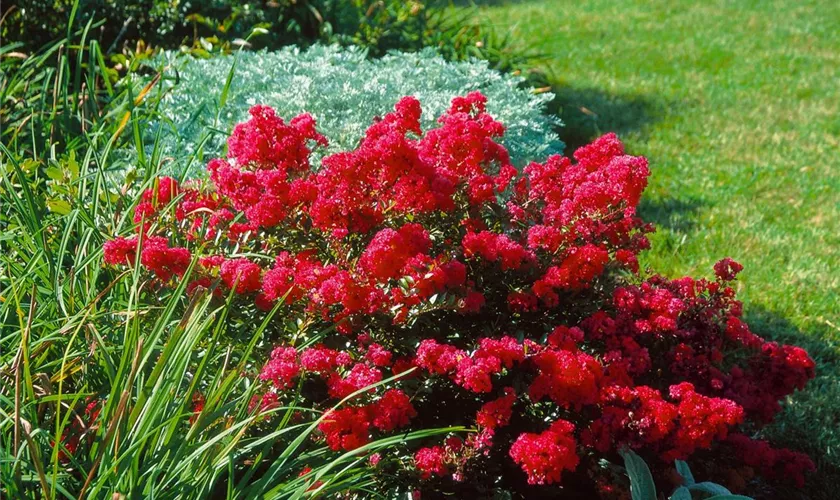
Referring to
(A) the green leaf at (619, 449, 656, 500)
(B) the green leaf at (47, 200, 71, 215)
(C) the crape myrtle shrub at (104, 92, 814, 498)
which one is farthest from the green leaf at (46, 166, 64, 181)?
(A) the green leaf at (619, 449, 656, 500)

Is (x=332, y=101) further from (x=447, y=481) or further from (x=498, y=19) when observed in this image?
(x=498, y=19)

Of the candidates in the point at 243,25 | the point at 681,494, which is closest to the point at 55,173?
the point at 681,494

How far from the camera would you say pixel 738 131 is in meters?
7.07

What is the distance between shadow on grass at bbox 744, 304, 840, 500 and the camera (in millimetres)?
3186

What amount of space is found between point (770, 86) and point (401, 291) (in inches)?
265

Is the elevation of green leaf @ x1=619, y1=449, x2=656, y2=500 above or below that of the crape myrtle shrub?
below

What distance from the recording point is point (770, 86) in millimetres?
8172

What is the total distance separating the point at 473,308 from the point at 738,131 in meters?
5.21

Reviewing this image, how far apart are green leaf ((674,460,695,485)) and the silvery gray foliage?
6.20 ft

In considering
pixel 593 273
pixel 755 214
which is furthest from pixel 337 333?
pixel 755 214

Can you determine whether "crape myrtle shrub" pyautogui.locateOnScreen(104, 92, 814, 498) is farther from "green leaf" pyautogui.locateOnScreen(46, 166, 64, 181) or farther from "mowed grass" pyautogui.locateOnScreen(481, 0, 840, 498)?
"mowed grass" pyautogui.locateOnScreen(481, 0, 840, 498)

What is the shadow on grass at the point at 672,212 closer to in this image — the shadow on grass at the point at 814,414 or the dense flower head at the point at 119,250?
the shadow on grass at the point at 814,414

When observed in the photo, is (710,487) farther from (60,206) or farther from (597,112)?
(597,112)

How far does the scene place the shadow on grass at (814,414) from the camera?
10.5 ft
